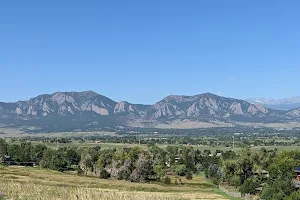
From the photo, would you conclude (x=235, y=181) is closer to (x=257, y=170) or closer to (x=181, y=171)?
(x=257, y=170)

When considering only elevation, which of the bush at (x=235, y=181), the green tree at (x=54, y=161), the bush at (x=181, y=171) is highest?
the green tree at (x=54, y=161)

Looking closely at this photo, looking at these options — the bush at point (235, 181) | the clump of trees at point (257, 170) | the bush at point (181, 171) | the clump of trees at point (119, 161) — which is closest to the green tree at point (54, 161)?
the clump of trees at point (119, 161)

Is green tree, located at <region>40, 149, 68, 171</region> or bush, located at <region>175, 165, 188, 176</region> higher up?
green tree, located at <region>40, 149, 68, 171</region>

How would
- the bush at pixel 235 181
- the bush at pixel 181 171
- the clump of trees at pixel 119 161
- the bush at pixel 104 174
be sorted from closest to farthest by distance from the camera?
1. the bush at pixel 235 181
2. the clump of trees at pixel 119 161
3. the bush at pixel 104 174
4. the bush at pixel 181 171

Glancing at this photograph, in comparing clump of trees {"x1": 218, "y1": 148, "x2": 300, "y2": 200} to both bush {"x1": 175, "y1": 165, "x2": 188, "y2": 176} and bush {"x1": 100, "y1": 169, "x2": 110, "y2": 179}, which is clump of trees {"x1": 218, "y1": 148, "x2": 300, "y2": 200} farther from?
bush {"x1": 100, "y1": 169, "x2": 110, "y2": 179}

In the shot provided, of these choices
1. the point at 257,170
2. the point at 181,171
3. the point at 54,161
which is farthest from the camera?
the point at 181,171

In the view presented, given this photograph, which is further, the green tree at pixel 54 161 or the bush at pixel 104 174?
the green tree at pixel 54 161

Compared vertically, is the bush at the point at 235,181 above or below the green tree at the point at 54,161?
below

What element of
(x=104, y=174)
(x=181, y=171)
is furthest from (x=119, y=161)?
(x=181, y=171)

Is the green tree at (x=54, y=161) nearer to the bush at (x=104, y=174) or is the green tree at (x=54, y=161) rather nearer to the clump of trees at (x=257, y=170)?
the bush at (x=104, y=174)

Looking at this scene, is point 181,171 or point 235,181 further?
point 181,171

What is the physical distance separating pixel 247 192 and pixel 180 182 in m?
27.9

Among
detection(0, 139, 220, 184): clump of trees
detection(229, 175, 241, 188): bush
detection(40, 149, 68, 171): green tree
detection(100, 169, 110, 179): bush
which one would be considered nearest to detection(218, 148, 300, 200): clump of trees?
detection(229, 175, 241, 188): bush

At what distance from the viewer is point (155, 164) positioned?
10894 cm
